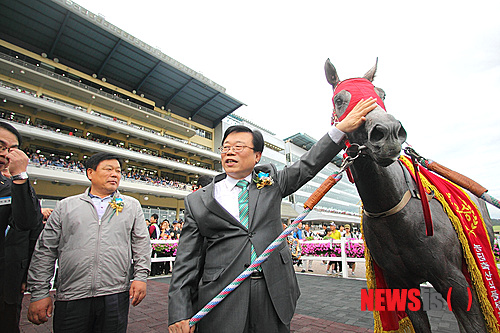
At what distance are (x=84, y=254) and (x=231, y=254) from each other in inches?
56.0

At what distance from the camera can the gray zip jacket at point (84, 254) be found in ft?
6.68

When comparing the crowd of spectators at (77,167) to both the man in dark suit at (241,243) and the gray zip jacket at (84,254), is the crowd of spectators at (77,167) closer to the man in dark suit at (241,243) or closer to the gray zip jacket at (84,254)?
the gray zip jacket at (84,254)

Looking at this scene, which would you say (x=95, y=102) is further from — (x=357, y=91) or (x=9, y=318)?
(x=357, y=91)

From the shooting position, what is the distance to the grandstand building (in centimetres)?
1811

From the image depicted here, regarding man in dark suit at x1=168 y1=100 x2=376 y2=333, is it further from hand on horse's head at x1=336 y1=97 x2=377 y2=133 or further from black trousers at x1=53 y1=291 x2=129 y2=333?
black trousers at x1=53 y1=291 x2=129 y2=333

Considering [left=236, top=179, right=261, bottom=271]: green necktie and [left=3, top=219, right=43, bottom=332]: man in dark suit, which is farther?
[left=3, top=219, right=43, bottom=332]: man in dark suit

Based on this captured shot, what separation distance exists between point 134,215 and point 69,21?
79.5 feet

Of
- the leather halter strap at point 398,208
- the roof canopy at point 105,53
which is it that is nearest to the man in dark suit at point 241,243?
the leather halter strap at point 398,208

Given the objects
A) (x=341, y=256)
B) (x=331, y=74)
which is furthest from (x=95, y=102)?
(x=331, y=74)

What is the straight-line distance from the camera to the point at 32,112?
19.1 metres

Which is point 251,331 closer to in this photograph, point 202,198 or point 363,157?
point 202,198

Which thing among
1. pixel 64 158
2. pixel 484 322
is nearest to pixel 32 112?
pixel 64 158

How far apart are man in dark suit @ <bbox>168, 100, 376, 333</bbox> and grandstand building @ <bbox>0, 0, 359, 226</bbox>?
64.5 feet

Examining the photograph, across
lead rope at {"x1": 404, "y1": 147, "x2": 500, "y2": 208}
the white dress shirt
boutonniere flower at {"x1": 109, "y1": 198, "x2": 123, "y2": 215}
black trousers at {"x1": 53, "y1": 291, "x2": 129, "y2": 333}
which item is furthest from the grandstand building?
lead rope at {"x1": 404, "y1": 147, "x2": 500, "y2": 208}
